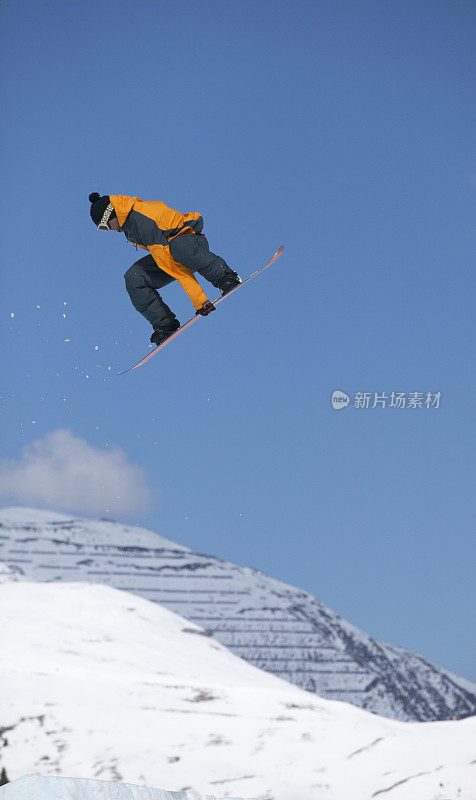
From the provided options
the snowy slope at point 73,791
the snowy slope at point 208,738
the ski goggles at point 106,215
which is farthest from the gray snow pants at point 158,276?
the snowy slope at point 73,791

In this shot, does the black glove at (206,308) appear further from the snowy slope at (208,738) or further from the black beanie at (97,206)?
the snowy slope at (208,738)

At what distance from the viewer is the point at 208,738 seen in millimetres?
4277

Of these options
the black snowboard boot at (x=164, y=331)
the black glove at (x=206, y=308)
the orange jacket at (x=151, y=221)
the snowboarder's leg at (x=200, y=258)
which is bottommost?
the black glove at (x=206, y=308)

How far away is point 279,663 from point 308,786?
26.7 feet

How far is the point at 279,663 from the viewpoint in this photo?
1165 centimetres

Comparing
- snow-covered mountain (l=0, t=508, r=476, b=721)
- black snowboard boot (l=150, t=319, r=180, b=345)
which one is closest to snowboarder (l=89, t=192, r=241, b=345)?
black snowboard boot (l=150, t=319, r=180, b=345)

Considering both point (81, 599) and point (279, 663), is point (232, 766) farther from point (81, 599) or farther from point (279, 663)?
point (279, 663)

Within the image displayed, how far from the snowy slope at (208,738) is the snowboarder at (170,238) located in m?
2.55

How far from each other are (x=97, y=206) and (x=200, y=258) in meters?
0.70

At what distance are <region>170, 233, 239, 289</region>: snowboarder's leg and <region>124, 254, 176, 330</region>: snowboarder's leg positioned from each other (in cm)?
34

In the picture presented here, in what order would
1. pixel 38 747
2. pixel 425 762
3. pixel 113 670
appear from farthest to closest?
pixel 113 670 → pixel 38 747 → pixel 425 762

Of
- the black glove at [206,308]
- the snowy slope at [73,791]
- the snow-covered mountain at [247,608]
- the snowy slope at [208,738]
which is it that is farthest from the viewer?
the snow-covered mountain at [247,608]

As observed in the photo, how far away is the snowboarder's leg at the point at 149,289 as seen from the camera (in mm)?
4828

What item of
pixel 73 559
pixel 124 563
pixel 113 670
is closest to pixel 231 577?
→ pixel 124 563
